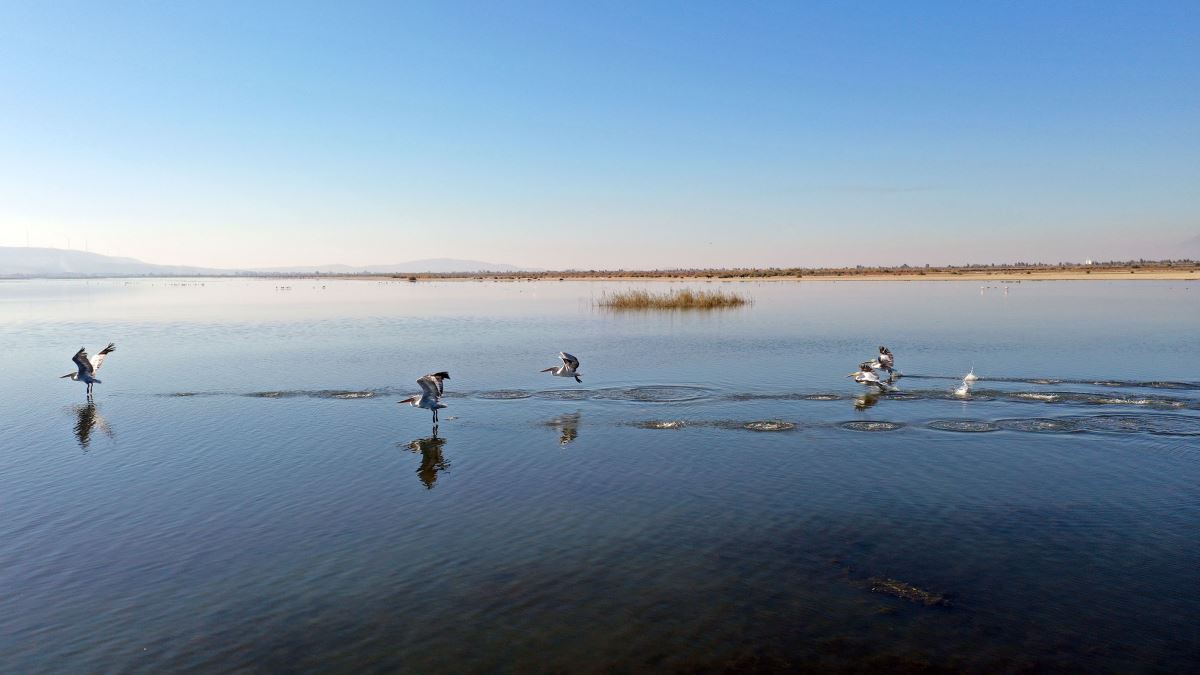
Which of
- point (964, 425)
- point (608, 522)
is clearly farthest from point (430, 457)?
point (964, 425)

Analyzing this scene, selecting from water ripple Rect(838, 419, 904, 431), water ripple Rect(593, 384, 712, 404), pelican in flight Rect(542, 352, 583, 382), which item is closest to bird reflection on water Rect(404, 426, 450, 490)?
pelican in flight Rect(542, 352, 583, 382)

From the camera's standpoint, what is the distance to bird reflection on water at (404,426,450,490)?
1359 centimetres

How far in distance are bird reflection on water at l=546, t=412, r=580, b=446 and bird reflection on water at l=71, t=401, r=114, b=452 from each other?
9212mm

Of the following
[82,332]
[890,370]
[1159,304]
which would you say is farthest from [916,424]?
[1159,304]

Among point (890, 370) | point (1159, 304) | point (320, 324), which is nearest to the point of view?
point (890, 370)

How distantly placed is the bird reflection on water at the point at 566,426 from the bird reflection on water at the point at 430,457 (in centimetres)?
241

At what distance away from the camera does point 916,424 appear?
17.2m

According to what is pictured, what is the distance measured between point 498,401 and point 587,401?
7.66ft

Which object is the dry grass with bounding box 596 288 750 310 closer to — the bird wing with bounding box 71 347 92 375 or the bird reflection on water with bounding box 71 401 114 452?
the bird wing with bounding box 71 347 92 375

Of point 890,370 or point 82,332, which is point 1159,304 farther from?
point 82,332

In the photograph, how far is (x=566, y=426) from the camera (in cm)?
1750

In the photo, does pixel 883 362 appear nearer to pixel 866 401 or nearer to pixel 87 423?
pixel 866 401

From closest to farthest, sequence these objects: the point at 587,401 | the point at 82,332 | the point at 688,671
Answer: the point at 688,671 < the point at 587,401 < the point at 82,332

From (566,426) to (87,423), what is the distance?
1099cm
